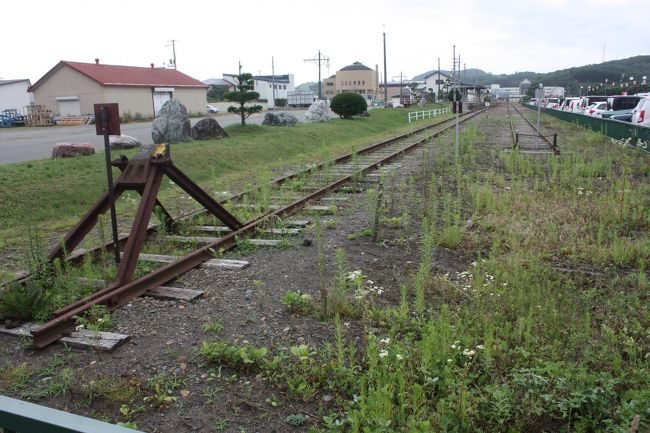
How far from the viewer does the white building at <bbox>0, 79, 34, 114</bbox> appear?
168ft

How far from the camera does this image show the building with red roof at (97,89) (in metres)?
46.4

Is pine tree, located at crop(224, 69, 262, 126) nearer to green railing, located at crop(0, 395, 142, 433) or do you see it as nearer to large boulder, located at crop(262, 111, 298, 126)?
large boulder, located at crop(262, 111, 298, 126)

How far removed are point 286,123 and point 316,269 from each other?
19.7 m

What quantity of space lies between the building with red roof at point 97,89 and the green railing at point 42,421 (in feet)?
151

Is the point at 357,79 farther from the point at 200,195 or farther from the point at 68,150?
the point at 200,195

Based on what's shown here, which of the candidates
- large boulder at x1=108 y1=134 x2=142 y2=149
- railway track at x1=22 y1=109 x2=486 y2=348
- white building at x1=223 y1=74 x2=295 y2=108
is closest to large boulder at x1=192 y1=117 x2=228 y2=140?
large boulder at x1=108 y1=134 x2=142 y2=149

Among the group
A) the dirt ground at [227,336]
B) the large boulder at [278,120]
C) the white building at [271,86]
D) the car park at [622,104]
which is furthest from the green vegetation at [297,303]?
the white building at [271,86]

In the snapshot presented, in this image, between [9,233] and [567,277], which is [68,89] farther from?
[567,277]

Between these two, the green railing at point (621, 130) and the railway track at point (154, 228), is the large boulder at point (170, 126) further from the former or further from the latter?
the green railing at point (621, 130)

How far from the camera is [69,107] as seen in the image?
158 ft

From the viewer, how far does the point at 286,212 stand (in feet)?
28.0

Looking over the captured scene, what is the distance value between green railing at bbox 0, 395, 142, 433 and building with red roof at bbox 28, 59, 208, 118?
45992 millimetres

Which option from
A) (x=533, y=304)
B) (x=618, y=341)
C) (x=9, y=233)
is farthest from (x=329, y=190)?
(x=618, y=341)

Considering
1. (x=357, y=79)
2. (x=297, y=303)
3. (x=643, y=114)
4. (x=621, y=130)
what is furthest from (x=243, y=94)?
(x=357, y=79)
